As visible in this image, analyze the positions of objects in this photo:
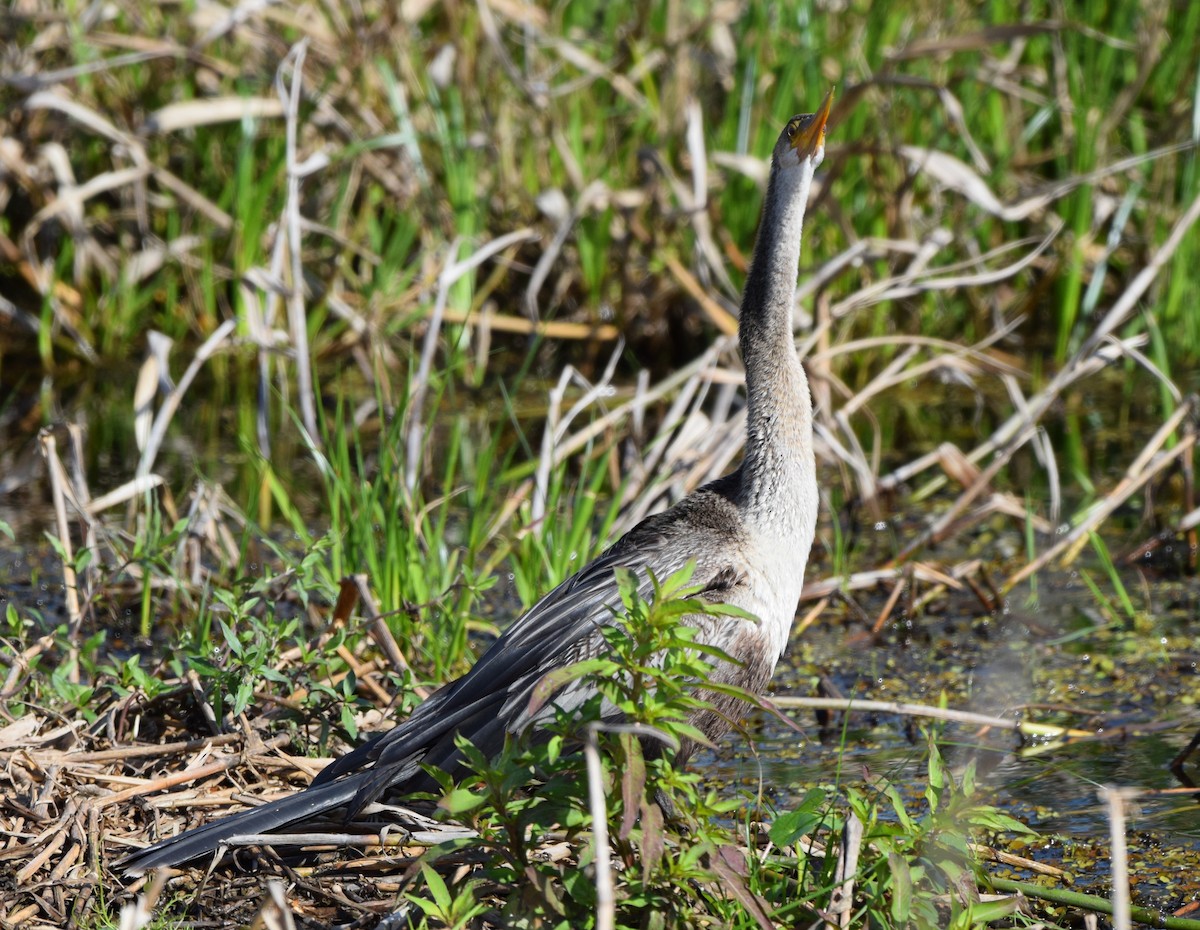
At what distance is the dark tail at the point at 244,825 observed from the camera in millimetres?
2777

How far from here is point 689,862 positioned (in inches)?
92.4

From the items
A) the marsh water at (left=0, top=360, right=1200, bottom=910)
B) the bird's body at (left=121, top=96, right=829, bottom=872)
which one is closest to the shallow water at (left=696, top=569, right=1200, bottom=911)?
the marsh water at (left=0, top=360, right=1200, bottom=910)

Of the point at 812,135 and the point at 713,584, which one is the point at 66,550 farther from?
the point at 812,135

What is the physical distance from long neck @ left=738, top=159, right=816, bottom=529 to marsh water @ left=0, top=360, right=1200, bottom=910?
0.52 meters

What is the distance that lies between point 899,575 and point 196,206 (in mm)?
3492

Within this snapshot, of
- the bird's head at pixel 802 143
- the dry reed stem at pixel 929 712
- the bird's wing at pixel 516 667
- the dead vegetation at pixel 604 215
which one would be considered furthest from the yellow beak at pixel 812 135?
the dead vegetation at pixel 604 215

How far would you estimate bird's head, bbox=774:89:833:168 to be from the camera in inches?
128

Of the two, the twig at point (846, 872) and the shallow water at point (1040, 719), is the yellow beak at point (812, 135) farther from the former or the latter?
the twig at point (846, 872)

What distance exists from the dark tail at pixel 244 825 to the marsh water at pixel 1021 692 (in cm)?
85

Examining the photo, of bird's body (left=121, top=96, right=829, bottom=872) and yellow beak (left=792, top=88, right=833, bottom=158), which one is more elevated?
yellow beak (left=792, top=88, right=833, bottom=158)

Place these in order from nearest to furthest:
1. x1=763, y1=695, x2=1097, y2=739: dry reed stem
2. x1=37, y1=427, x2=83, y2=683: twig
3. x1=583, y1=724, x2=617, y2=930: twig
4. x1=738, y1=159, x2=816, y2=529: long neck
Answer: x1=583, y1=724, x2=617, y2=930: twig < x1=738, y1=159, x2=816, y2=529: long neck < x1=763, y1=695, x2=1097, y2=739: dry reed stem < x1=37, y1=427, x2=83, y2=683: twig

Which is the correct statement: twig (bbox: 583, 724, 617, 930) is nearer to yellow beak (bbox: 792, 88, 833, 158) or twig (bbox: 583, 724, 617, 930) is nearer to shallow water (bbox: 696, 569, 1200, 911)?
shallow water (bbox: 696, 569, 1200, 911)

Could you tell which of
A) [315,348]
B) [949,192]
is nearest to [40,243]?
[315,348]

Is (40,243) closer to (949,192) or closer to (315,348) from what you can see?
(315,348)
